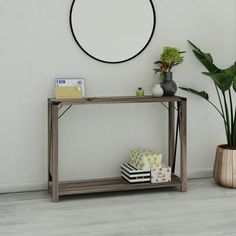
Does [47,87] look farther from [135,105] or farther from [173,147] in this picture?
[173,147]

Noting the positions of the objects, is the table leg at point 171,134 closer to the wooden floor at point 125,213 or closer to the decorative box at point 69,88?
the wooden floor at point 125,213

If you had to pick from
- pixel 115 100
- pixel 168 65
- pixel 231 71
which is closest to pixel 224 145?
pixel 231 71

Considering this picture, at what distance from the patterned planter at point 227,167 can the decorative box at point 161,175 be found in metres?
0.44

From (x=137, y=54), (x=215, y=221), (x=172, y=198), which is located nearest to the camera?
(x=215, y=221)

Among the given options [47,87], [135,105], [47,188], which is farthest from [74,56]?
[47,188]

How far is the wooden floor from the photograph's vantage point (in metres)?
3.03

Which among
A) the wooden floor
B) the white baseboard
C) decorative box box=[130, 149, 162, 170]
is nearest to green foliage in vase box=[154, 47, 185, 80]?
decorative box box=[130, 149, 162, 170]

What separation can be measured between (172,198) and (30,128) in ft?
3.92

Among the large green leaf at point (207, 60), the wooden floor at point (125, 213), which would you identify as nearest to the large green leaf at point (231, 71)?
the large green leaf at point (207, 60)

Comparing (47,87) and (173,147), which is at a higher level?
(47,87)

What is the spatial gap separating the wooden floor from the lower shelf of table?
6cm

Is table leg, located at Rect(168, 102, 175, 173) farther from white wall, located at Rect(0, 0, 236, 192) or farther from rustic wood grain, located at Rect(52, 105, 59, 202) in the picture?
rustic wood grain, located at Rect(52, 105, 59, 202)

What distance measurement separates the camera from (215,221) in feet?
10.5

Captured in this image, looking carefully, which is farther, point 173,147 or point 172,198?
point 173,147
